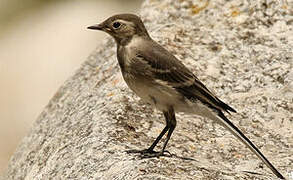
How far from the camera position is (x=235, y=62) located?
9.29m

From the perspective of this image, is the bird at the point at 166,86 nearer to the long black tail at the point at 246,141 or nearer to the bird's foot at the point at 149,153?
the long black tail at the point at 246,141

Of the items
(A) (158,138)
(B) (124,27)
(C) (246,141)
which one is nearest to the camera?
(C) (246,141)

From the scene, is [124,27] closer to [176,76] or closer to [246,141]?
[176,76]

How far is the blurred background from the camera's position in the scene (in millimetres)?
17188

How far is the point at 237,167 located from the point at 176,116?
123 cm

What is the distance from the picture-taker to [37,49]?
18891mm

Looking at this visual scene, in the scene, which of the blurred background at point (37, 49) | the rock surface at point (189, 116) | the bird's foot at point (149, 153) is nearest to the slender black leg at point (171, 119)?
the rock surface at point (189, 116)

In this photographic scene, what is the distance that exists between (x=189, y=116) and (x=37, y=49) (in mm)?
10925

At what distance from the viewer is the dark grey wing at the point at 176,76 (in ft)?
26.0

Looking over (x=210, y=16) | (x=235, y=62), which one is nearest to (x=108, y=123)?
(x=235, y=62)

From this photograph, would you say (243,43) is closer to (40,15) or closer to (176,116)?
(176,116)

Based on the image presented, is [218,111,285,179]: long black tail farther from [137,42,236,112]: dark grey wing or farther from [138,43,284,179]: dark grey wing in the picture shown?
[137,42,236,112]: dark grey wing

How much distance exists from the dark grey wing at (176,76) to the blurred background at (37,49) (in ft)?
25.9

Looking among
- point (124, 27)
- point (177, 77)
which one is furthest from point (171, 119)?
point (124, 27)
